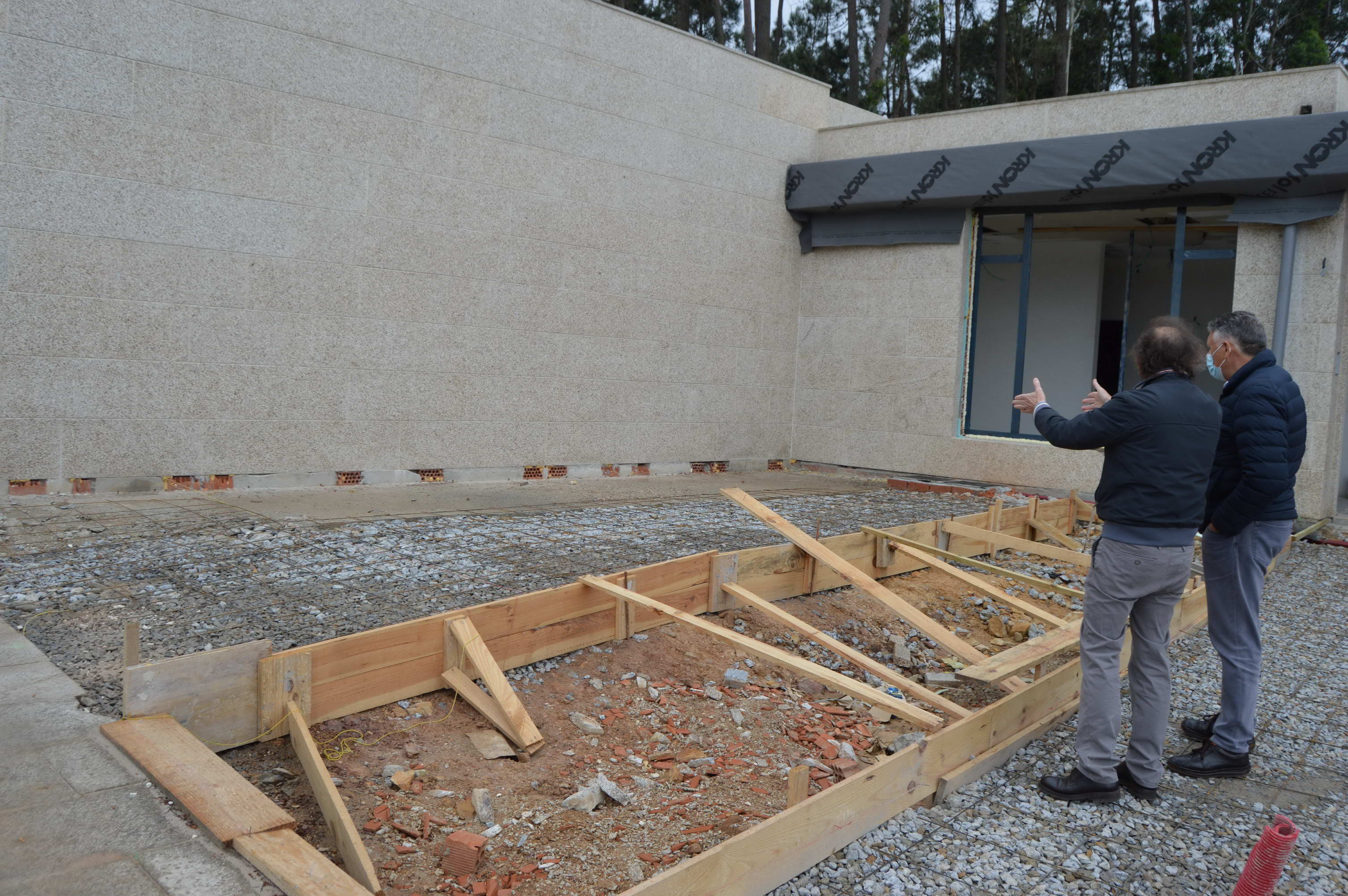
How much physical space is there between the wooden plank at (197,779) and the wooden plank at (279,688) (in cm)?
25

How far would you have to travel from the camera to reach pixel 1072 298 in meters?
14.5

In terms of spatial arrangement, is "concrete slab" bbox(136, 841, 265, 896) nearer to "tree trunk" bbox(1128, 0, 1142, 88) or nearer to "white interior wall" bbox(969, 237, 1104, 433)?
"white interior wall" bbox(969, 237, 1104, 433)

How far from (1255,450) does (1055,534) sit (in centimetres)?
342

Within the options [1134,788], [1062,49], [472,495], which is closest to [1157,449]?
[1134,788]

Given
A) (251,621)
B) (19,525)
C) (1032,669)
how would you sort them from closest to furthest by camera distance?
1. (251,621)
2. (1032,669)
3. (19,525)

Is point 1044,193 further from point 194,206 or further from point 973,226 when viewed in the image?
point 194,206

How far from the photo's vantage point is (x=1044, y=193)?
9484 mm

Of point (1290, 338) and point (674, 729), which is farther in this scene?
point (1290, 338)

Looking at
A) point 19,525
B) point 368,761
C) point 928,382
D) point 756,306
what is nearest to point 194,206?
point 19,525

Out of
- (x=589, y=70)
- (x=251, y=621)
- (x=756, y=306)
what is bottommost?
(x=251, y=621)

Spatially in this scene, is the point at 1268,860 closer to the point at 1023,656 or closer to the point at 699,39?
the point at 1023,656

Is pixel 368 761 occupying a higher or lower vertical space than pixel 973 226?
lower

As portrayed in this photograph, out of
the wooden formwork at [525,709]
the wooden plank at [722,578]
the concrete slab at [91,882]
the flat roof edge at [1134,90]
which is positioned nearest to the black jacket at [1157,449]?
the wooden formwork at [525,709]

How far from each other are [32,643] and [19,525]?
8.21ft
